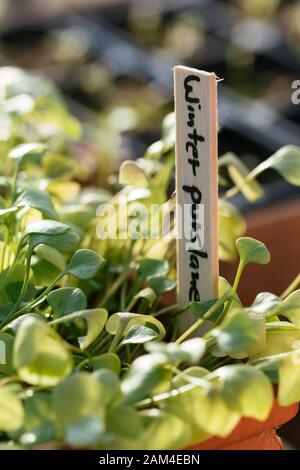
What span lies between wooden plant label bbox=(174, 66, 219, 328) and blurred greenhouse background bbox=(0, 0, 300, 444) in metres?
0.57

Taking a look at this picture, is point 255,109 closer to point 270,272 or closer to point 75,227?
point 270,272

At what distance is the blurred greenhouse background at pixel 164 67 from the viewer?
1571mm

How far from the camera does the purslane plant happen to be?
1.92ft

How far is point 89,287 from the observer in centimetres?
92

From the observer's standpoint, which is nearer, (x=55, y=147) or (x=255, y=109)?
(x=55, y=147)

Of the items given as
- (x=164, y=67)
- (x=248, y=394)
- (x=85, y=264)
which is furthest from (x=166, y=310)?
(x=164, y=67)

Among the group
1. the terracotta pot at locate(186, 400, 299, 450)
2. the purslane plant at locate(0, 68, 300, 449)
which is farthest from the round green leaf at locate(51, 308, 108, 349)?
the terracotta pot at locate(186, 400, 299, 450)

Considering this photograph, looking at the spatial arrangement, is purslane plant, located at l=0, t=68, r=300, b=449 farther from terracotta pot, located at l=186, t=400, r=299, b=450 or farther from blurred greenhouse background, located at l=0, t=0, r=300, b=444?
blurred greenhouse background, located at l=0, t=0, r=300, b=444

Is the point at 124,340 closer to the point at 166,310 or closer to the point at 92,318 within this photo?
the point at 92,318

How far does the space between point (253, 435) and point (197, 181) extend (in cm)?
23

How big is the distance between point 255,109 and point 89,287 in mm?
1243

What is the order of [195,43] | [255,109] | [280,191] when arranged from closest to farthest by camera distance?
[280,191] < [255,109] < [195,43]
